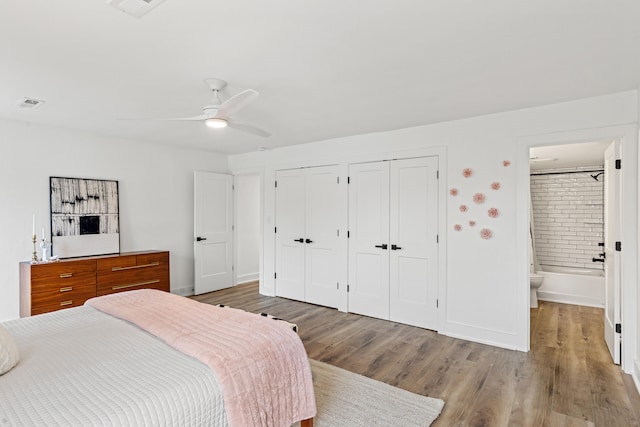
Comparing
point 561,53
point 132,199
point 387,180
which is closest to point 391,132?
point 387,180

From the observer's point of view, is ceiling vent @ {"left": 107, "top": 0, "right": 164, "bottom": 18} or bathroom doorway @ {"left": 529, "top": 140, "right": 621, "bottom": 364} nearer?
ceiling vent @ {"left": 107, "top": 0, "right": 164, "bottom": 18}

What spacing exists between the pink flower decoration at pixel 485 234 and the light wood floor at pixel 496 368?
1.12 m

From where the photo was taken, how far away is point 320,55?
2.19 metres

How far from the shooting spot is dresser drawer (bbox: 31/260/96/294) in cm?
357

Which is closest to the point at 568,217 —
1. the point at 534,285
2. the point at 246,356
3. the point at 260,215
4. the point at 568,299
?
the point at 568,299

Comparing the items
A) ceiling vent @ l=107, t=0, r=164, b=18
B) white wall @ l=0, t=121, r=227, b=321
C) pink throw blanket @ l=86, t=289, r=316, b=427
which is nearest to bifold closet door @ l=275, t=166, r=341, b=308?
white wall @ l=0, t=121, r=227, b=321

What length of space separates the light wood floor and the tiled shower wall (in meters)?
1.49

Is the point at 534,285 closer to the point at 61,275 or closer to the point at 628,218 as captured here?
the point at 628,218

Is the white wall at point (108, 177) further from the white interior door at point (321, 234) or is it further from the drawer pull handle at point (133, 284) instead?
the white interior door at point (321, 234)

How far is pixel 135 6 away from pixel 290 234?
12.9ft

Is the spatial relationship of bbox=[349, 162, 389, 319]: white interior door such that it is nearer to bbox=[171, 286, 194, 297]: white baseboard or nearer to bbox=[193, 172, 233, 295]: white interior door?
bbox=[193, 172, 233, 295]: white interior door

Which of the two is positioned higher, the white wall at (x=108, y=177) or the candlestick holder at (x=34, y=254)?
the white wall at (x=108, y=177)

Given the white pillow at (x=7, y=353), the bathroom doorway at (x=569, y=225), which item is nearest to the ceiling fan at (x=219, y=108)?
the white pillow at (x=7, y=353)

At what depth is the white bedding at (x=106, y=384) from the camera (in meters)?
1.20
